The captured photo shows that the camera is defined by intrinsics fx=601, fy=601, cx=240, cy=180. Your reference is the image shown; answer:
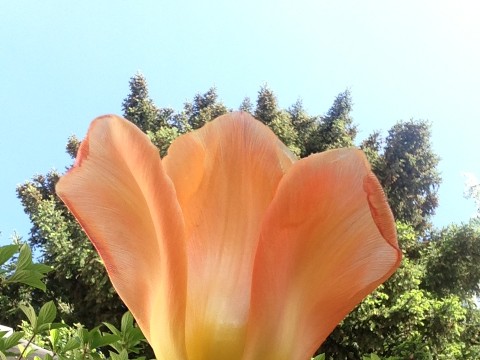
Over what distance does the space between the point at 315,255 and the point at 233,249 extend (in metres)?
0.04

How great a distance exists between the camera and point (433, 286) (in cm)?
859

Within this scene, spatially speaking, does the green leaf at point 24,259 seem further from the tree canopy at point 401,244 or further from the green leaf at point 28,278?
the tree canopy at point 401,244

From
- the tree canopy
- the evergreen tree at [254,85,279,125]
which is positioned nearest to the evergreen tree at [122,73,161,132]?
the tree canopy

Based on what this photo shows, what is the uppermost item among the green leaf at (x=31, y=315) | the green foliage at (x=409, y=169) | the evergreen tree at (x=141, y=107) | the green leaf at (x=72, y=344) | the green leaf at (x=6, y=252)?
the evergreen tree at (x=141, y=107)

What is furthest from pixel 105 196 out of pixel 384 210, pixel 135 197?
pixel 384 210

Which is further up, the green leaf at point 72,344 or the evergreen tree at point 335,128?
the evergreen tree at point 335,128

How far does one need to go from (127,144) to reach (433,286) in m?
8.93

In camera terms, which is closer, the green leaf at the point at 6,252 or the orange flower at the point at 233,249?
the orange flower at the point at 233,249

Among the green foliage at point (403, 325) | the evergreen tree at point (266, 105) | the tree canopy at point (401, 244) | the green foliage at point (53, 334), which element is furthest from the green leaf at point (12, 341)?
the evergreen tree at point (266, 105)

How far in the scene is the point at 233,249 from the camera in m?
0.26

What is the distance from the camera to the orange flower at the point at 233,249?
24 cm

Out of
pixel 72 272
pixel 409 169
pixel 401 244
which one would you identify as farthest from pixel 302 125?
pixel 72 272

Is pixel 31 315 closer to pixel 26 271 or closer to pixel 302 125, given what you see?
pixel 26 271

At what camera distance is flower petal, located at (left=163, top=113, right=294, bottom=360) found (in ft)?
0.83
